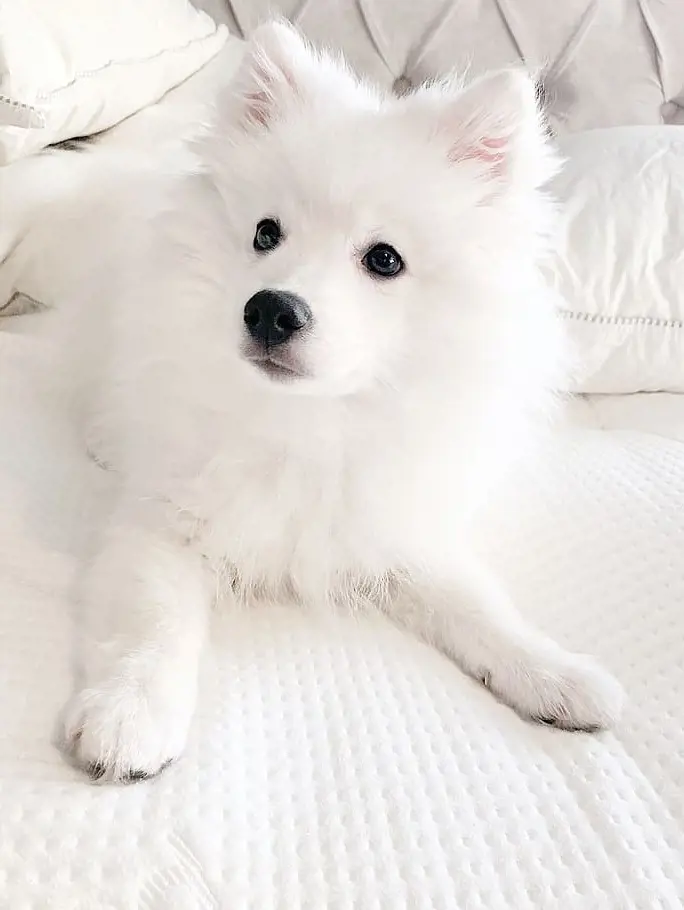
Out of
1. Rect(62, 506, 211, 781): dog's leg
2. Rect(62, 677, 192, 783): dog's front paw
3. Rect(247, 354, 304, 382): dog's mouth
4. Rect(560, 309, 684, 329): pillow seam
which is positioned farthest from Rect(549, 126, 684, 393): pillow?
Rect(62, 677, 192, 783): dog's front paw

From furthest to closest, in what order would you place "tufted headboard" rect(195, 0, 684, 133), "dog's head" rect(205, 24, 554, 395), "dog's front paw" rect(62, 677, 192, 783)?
"tufted headboard" rect(195, 0, 684, 133), "dog's head" rect(205, 24, 554, 395), "dog's front paw" rect(62, 677, 192, 783)

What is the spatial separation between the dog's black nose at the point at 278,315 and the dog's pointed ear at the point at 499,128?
0.42 m

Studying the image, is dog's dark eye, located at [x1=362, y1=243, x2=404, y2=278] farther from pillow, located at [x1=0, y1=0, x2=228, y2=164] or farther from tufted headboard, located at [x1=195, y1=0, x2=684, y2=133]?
tufted headboard, located at [x1=195, y1=0, x2=684, y2=133]

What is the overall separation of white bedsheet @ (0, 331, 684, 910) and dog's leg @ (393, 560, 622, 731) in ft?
0.10

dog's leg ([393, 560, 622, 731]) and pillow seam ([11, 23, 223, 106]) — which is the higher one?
pillow seam ([11, 23, 223, 106])

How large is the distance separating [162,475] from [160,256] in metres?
0.39

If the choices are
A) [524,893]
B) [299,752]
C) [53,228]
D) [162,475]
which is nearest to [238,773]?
[299,752]

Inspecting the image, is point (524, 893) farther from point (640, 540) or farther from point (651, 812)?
point (640, 540)

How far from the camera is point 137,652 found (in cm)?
116

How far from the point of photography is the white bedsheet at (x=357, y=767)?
2.90ft

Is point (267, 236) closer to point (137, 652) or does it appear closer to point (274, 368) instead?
point (274, 368)

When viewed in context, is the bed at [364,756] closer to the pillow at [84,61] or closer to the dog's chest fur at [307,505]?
the dog's chest fur at [307,505]

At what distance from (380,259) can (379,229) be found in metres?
0.05

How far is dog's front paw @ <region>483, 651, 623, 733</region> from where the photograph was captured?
3.91ft
